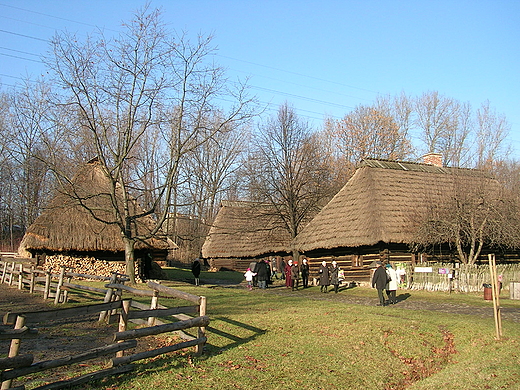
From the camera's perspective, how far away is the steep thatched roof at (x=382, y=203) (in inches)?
A: 965

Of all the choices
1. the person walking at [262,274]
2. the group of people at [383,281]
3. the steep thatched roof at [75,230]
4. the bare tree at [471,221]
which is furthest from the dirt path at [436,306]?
the steep thatched roof at [75,230]

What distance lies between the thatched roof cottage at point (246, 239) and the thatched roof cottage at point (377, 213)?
156 inches

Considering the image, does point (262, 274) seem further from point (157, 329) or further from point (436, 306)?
point (157, 329)

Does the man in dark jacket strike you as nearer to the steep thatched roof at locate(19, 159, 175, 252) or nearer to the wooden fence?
the wooden fence

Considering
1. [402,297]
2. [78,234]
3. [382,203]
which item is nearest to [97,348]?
[402,297]

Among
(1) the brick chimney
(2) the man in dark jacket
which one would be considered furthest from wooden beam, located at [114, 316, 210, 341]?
(1) the brick chimney

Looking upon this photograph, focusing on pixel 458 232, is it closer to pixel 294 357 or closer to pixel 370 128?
pixel 294 357

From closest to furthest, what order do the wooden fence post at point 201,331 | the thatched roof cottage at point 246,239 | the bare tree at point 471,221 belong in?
1. the wooden fence post at point 201,331
2. the bare tree at point 471,221
3. the thatched roof cottage at point 246,239

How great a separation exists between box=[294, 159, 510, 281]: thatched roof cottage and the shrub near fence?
1786 millimetres

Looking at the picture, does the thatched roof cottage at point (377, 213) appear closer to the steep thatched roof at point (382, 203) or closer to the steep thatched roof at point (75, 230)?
the steep thatched roof at point (382, 203)

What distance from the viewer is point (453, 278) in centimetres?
2220

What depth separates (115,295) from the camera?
1234 centimetres

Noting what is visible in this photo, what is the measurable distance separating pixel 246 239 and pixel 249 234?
1.68 feet

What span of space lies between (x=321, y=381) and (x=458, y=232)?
1604cm
